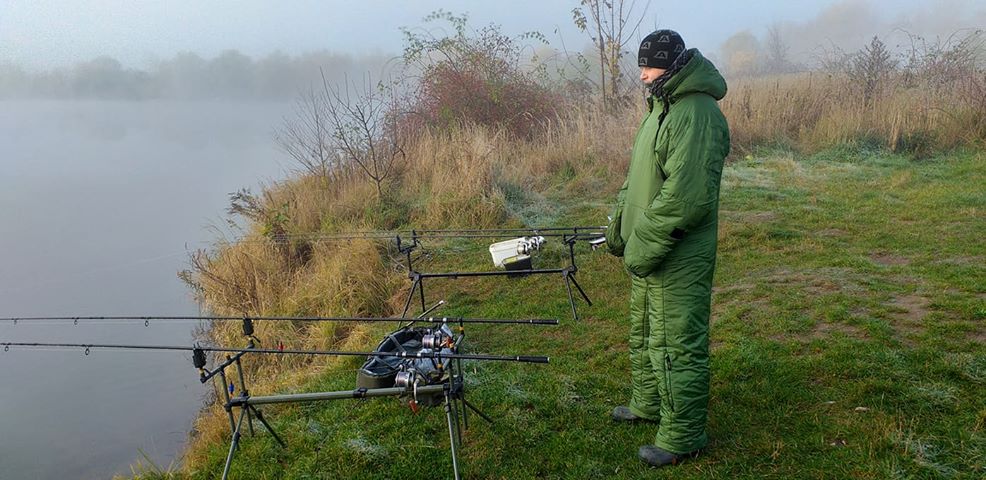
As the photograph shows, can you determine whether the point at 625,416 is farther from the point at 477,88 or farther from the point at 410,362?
the point at 477,88

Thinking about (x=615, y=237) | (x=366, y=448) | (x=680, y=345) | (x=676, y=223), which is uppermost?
(x=676, y=223)

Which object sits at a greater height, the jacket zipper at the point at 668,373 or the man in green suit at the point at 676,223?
the man in green suit at the point at 676,223

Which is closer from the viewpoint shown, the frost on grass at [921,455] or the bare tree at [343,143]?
the frost on grass at [921,455]

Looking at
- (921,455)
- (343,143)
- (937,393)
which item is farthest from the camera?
(343,143)

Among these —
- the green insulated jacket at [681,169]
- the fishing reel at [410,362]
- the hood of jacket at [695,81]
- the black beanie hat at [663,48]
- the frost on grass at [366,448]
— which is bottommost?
the frost on grass at [366,448]

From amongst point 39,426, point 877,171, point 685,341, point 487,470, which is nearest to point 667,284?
point 685,341

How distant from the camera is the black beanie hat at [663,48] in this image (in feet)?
7.98

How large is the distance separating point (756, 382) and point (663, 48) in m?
1.78

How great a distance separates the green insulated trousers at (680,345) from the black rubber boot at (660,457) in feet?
0.11

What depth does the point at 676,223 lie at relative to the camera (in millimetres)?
2350

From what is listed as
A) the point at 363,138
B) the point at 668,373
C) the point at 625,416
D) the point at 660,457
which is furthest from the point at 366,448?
the point at 363,138

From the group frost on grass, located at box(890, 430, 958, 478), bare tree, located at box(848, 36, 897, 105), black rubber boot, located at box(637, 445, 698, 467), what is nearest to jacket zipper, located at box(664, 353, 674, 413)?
black rubber boot, located at box(637, 445, 698, 467)

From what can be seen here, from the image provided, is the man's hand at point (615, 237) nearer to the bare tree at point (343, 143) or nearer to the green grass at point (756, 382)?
the green grass at point (756, 382)

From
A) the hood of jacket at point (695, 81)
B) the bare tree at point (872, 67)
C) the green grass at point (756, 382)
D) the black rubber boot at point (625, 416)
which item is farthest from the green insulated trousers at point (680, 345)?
the bare tree at point (872, 67)
